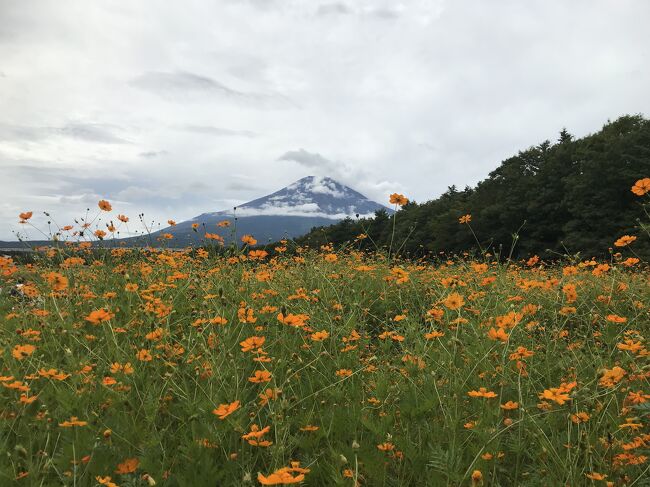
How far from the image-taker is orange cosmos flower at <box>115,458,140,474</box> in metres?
1.61

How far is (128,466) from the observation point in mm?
1632

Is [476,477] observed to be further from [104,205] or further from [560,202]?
[560,202]

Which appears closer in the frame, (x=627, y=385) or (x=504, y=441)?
(x=504, y=441)

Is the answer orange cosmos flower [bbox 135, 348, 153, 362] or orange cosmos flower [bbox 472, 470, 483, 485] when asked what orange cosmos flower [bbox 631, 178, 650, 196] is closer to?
orange cosmos flower [bbox 472, 470, 483, 485]

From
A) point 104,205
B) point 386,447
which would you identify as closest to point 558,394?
point 386,447

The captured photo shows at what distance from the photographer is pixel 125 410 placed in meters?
2.04

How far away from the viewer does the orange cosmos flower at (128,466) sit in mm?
1605

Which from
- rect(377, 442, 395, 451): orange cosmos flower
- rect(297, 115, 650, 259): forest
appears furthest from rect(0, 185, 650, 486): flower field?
rect(297, 115, 650, 259): forest

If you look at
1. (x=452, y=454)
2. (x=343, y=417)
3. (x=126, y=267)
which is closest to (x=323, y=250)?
(x=126, y=267)

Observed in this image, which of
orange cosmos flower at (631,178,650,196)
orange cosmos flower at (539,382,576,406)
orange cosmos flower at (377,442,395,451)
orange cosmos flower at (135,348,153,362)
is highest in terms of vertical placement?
orange cosmos flower at (631,178,650,196)

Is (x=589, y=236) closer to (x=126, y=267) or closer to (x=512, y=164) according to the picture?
(x=512, y=164)

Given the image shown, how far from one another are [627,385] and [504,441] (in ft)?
2.71

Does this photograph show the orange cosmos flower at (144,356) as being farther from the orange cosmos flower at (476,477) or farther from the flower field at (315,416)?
the orange cosmos flower at (476,477)

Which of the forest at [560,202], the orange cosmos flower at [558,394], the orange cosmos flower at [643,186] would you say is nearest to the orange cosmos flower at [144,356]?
the orange cosmos flower at [558,394]
